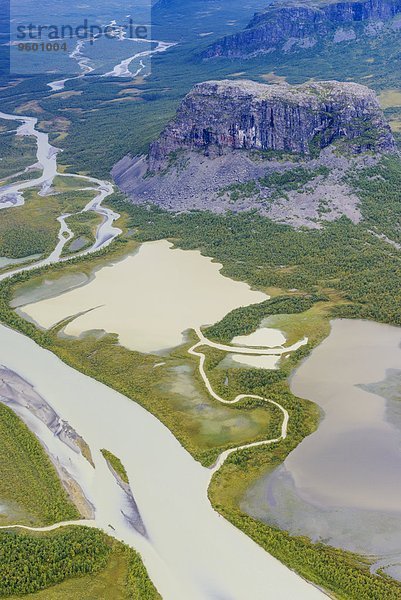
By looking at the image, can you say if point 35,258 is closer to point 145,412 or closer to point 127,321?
point 127,321

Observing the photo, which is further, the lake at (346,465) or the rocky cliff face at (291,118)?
the rocky cliff face at (291,118)

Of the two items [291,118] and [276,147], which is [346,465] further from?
[291,118]

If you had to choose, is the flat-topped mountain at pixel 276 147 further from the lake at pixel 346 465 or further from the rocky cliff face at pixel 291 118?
the lake at pixel 346 465

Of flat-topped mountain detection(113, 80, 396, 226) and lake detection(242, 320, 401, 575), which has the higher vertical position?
flat-topped mountain detection(113, 80, 396, 226)

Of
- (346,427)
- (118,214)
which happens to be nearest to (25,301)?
(118,214)

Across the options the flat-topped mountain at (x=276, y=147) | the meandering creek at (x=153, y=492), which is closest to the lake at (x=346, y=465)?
the meandering creek at (x=153, y=492)

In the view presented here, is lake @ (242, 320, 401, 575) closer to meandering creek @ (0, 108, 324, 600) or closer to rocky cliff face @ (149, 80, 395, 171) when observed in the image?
meandering creek @ (0, 108, 324, 600)

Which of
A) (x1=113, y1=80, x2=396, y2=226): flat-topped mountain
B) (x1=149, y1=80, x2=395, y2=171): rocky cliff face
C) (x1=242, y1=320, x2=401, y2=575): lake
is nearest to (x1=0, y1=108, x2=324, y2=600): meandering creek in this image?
(x1=242, y1=320, x2=401, y2=575): lake
